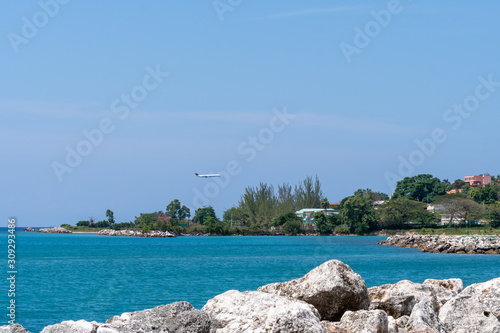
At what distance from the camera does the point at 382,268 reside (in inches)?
1629

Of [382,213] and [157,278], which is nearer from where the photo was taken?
[157,278]

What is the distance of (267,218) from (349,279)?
5754 inches

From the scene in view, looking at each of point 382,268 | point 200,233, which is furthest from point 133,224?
point 382,268

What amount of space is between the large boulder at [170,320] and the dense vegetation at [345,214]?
3981 inches

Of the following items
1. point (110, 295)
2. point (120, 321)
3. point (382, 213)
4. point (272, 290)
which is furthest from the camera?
point (382, 213)

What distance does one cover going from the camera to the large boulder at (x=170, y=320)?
8.47 meters

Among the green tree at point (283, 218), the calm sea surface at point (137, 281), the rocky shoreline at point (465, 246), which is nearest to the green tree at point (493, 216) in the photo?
the rocky shoreline at point (465, 246)

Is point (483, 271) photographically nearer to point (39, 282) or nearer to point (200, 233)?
point (39, 282)

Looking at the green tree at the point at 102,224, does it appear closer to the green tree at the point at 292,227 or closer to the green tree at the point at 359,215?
the green tree at the point at 292,227

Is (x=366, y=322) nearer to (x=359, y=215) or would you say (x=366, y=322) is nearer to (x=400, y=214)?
(x=400, y=214)

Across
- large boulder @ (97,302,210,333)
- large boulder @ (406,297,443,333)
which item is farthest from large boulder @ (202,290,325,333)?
large boulder @ (406,297,443,333)

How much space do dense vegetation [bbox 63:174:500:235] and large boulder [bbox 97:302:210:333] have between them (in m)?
101

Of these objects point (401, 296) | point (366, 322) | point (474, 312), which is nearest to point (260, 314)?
point (366, 322)

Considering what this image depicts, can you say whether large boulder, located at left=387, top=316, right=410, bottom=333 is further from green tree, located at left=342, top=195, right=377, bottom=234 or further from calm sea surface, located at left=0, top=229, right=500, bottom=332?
green tree, located at left=342, top=195, right=377, bottom=234
